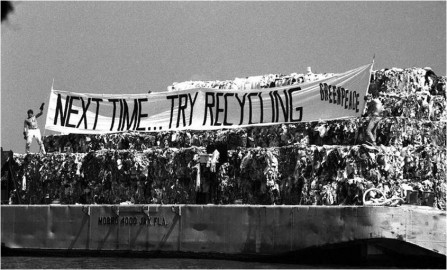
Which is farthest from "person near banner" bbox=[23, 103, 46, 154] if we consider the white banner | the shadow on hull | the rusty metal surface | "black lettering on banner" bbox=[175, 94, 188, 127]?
the shadow on hull

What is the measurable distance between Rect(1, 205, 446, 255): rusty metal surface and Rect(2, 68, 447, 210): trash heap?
1400 millimetres

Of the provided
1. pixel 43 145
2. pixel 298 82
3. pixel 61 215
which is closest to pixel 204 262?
pixel 61 215

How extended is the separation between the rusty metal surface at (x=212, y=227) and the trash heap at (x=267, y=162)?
1.40m

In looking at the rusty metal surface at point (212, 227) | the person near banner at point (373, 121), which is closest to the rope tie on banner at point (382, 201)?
the rusty metal surface at point (212, 227)

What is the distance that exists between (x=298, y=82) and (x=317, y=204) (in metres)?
6.78

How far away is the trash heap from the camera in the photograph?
86.0ft

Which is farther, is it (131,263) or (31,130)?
(31,130)

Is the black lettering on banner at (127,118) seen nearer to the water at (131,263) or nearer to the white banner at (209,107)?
the white banner at (209,107)

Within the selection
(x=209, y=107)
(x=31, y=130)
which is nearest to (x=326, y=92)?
(x=209, y=107)

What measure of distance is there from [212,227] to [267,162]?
3024 millimetres

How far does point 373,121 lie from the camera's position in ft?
87.5

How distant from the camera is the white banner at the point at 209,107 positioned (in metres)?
28.4

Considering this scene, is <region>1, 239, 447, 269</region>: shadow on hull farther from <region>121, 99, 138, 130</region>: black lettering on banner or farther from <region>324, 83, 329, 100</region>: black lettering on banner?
<region>121, 99, 138, 130</region>: black lettering on banner

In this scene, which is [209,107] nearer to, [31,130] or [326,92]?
[326,92]
